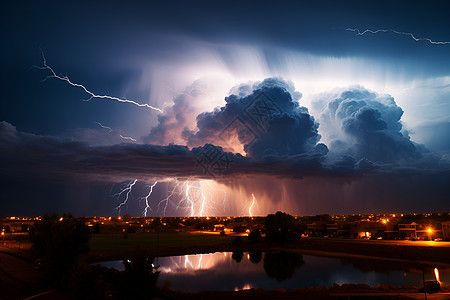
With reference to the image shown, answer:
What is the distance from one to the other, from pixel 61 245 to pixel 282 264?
4540 centimetres

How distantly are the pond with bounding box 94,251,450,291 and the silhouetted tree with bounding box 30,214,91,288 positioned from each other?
1239 cm

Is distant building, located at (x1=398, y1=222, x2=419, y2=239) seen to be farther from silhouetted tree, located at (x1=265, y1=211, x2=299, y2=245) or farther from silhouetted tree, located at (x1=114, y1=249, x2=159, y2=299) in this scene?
silhouetted tree, located at (x1=114, y1=249, x2=159, y2=299)

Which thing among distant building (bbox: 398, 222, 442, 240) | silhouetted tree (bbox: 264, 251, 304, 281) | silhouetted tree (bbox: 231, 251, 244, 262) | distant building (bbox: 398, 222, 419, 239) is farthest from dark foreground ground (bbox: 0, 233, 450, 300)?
distant building (bbox: 398, 222, 419, 239)

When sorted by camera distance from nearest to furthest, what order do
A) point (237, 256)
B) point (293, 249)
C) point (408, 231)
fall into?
point (237, 256), point (408, 231), point (293, 249)

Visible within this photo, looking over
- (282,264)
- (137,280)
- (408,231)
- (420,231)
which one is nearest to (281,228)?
(408,231)

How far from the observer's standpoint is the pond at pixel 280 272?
46500 mm

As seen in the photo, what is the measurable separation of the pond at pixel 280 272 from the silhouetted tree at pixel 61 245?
12.4 m

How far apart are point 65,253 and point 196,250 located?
5305 centimetres

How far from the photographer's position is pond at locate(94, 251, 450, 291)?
46500mm

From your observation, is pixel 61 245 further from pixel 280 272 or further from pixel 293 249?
pixel 293 249

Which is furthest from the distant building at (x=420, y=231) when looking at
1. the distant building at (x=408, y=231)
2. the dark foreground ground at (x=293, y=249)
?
the dark foreground ground at (x=293, y=249)

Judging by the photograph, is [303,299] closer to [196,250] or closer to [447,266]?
[447,266]

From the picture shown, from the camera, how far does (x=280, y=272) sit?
191 ft

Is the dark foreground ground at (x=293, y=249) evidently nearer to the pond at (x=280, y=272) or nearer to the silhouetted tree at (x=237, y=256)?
the silhouetted tree at (x=237, y=256)
